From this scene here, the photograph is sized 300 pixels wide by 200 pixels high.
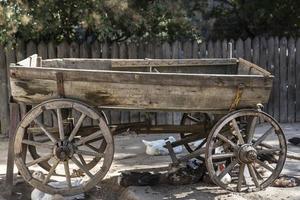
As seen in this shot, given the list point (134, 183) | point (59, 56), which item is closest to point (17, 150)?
point (134, 183)

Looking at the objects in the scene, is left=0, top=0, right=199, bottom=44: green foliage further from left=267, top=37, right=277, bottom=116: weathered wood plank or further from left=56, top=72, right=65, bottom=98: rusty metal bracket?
left=56, top=72, right=65, bottom=98: rusty metal bracket

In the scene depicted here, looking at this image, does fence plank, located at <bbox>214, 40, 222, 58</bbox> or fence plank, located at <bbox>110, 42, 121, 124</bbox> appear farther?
fence plank, located at <bbox>214, 40, 222, 58</bbox>

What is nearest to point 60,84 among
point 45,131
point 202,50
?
point 45,131

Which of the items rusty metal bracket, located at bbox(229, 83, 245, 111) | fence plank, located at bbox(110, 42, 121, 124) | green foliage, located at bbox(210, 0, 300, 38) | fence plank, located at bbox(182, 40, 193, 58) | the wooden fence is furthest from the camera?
green foliage, located at bbox(210, 0, 300, 38)

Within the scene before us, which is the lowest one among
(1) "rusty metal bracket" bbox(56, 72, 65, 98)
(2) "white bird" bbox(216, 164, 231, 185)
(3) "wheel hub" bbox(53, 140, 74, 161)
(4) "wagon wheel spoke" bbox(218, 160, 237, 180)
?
(2) "white bird" bbox(216, 164, 231, 185)

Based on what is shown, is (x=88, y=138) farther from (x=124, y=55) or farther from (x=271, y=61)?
(x=271, y=61)

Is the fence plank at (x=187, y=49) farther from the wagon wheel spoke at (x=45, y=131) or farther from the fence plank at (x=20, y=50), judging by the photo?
the wagon wheel spoke at (x=45, y=131)

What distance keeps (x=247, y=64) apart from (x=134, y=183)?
1927 mm

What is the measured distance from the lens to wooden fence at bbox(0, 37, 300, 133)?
8.85 meters

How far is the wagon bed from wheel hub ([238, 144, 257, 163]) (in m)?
0.42

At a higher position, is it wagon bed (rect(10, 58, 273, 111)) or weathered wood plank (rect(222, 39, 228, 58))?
weathered wood plank (rect(222, 39, 228, 58))

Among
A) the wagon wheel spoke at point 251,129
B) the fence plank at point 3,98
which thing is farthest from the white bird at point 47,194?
the fence plank at point 3,98

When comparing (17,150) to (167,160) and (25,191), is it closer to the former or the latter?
(25,191)

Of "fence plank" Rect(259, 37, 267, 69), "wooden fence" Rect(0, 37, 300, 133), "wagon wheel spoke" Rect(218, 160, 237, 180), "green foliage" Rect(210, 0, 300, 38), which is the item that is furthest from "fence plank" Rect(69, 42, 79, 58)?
"green foliage" Rect(210, 0, 300, 38)
